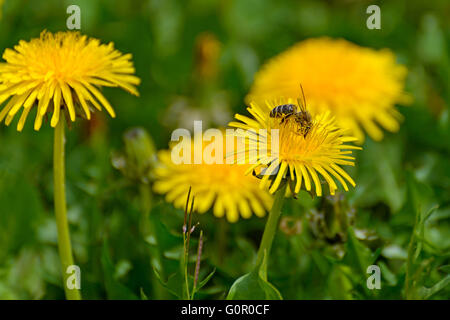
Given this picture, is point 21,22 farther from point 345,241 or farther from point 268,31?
point 345,241

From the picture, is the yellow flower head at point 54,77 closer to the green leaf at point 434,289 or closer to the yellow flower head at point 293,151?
the yellow flower head at point 293,151

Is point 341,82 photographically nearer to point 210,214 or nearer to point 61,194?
point 210,214

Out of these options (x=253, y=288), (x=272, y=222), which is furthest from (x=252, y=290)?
(x=272, y=222)

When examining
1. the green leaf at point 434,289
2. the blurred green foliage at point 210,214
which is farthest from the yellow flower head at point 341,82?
the green leaf at point 434,289

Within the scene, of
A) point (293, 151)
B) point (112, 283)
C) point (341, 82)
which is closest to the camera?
point (293, 151)

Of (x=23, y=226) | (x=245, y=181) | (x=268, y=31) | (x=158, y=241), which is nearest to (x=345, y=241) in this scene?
(x=245, y=181)
